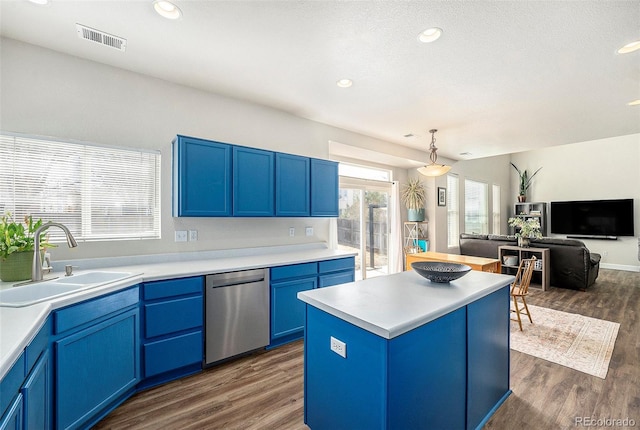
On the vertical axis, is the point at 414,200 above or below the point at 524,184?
below

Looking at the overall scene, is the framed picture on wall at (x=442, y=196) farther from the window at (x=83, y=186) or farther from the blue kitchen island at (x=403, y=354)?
the window at (x=83, y=186)

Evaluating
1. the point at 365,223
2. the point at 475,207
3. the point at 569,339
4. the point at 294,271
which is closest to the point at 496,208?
the point at 475,207

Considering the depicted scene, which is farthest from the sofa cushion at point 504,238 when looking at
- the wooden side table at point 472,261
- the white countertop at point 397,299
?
the white countertop at point 397,299

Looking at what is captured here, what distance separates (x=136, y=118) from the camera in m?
2.69

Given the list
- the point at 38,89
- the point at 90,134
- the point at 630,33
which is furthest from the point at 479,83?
the point at 38,89

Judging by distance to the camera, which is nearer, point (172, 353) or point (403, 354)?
point (403, 354)

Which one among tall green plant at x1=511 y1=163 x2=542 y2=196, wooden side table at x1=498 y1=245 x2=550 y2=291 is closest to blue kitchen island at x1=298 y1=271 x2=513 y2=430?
wooden side table at x1=498 y1=245 x2=550 y2=291

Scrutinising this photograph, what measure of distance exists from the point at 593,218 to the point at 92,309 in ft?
34.6

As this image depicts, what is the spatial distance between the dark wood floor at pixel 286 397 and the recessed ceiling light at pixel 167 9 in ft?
9.03

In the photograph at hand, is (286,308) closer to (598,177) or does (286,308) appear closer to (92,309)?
(92,309)

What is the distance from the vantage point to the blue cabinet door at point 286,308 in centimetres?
286

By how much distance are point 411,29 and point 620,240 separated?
8956mm

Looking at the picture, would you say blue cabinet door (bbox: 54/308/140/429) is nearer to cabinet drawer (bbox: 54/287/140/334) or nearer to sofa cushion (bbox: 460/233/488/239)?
cabinet drawer (bbox: 54/287/140/334)

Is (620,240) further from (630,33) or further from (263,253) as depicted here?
→ (263,253)
